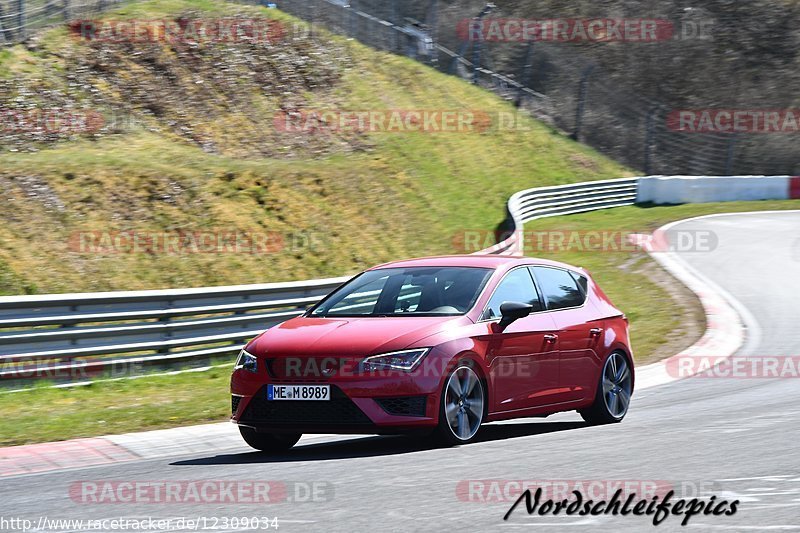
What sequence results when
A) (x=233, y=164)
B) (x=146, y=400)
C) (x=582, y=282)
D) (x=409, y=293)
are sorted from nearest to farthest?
(x=409, y=293) < (x=582, y=282) < (x=146, y=400) < (x=233, y=164)

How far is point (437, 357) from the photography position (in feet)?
27.4

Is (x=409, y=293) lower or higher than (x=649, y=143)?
higher

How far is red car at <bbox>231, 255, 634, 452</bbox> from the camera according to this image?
27.1 feet

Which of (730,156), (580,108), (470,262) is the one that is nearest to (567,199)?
(580,108)

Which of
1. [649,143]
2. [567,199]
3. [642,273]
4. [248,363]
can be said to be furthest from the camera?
[649,143]

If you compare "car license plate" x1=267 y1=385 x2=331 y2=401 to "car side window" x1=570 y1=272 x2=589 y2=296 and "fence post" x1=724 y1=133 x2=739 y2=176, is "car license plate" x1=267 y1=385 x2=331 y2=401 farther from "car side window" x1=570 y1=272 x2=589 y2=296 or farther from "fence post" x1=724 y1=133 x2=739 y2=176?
"fence post" x1=724 y1=133 x2=739 y2=176

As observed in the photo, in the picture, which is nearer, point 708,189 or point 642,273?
point 642,273

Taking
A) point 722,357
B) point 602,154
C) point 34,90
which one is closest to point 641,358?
point 722,357

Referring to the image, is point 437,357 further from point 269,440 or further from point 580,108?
point 580,108

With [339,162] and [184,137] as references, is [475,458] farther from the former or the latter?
[339,162]

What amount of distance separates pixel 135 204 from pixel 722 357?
12485 mm

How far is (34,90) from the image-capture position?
2717 centimetres

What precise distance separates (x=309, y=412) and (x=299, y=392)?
0.52 ft

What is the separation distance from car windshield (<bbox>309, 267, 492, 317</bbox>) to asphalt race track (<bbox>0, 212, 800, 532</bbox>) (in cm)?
103
